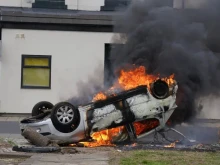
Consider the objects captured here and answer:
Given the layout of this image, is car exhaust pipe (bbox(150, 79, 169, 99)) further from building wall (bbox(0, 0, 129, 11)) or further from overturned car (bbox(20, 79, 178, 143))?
building wall (bbox(0, 0, 129, 11))

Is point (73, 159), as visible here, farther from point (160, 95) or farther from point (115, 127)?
point (160, 95)

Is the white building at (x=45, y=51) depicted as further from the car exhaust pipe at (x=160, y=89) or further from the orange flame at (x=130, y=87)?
the car exhaust pipe at (x=160, y=89)

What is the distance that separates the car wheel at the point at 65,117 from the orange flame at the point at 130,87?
577mm

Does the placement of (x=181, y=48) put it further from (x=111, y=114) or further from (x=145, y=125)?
(x=111, y=114)

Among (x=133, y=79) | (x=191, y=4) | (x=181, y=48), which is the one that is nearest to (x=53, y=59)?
(x=191, y=4)

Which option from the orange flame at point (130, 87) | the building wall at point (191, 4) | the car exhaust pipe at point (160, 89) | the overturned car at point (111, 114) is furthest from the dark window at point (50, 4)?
the car exhaust pipe at point (160, 89)

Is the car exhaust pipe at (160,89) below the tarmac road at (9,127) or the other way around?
the other way around

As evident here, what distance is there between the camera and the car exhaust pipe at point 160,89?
12625 mm

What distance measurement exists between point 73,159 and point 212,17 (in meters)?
5.60

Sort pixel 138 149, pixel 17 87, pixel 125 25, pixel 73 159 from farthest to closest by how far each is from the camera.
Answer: pixel 17 87 < pixel 125 25 < pixel 138 149 < pixel 73 159

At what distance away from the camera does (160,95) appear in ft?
41.4

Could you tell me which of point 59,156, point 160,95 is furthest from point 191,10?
point 59,156

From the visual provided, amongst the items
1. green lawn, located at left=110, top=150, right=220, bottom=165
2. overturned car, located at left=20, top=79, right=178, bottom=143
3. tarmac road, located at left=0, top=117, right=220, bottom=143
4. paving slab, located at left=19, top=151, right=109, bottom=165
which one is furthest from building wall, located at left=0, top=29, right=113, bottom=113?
paving slab, located at left=19, top=151, right=109, bottom=165

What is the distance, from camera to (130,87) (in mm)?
13117
